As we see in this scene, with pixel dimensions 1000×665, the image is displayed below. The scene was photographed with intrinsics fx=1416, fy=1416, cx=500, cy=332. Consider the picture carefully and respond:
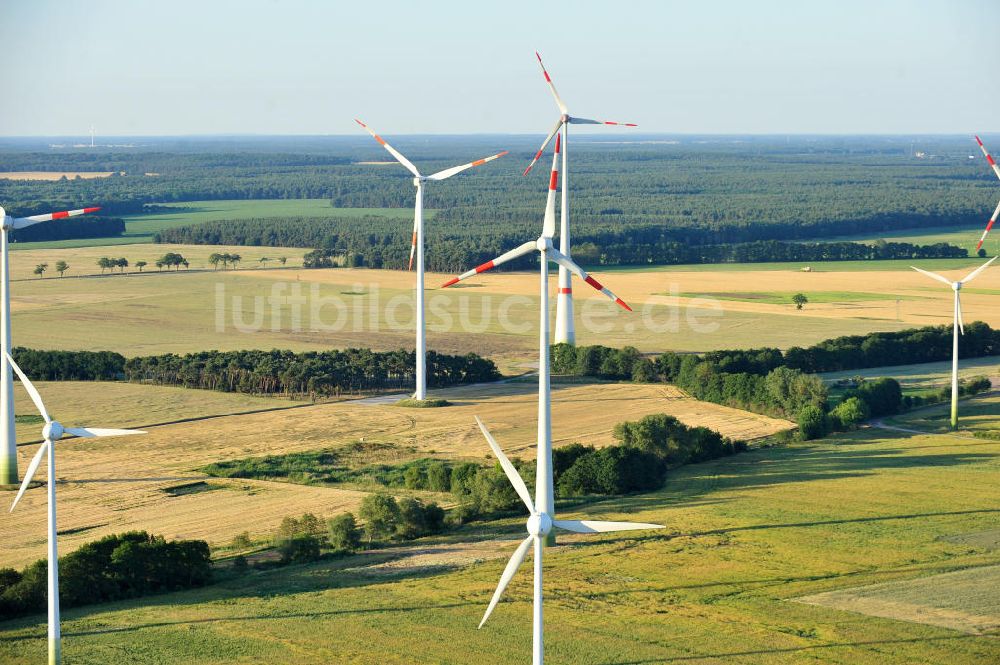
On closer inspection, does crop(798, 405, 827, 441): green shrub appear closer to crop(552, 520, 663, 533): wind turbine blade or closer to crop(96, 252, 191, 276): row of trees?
crop(552, 520, 663, 533): wind turbine blade

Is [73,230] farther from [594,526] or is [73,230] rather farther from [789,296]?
[594,526]

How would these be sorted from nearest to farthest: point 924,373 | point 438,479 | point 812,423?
1. point 438,479
2. point 812,423
3. point 924,373

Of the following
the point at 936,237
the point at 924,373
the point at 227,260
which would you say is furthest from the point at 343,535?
the point at 936,237

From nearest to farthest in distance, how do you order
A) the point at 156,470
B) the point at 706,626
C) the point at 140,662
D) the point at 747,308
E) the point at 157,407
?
the point at 140,662 < the point at 706,626 < the point at 156,470 < the point at 157,407 < the point at 747,308

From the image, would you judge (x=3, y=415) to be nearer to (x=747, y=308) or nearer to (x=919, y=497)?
(x=919, y=497)

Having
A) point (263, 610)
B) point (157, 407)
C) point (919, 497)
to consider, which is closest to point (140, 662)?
point (263, 610)

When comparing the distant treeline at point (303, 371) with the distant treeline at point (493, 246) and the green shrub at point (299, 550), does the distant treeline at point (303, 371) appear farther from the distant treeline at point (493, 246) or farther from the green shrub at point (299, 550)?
the distant treeline at point (493, 246)
